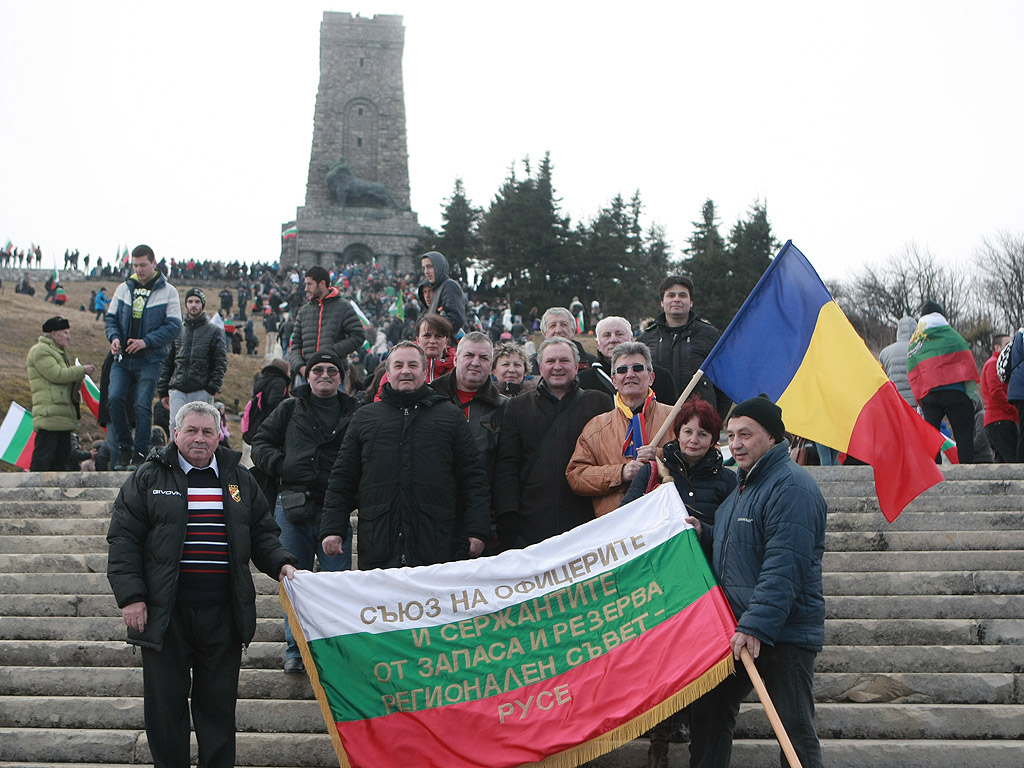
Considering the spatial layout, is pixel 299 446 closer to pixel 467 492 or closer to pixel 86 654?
pixel 467 492

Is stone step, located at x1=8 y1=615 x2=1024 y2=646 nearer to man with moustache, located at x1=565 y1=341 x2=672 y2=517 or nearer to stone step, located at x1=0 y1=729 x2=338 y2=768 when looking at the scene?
stone step, located at x1=0 y1=729 x2=338 y2=768

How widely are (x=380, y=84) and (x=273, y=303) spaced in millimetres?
31110

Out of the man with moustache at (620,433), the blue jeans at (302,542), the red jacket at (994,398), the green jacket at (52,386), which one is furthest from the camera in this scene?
the red jacket at (994,398)

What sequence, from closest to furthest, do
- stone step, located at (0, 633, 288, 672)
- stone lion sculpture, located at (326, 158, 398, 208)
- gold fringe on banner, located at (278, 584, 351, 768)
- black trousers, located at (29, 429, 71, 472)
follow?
gold fringe on banner, located at (278, 584, 351, 768) → stone step, located at (0, 633, 288, 672) → black trousers, located at (29, 429, 71, 472) → stone lion sculpture, located at (326, 158, 398, 208)

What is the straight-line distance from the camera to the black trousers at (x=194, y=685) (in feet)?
13.9

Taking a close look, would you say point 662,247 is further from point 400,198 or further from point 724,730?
point 724,730

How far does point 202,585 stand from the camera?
4.36 meters

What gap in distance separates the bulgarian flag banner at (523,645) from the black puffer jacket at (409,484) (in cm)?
30

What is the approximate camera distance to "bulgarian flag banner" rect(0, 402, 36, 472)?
1128 cm

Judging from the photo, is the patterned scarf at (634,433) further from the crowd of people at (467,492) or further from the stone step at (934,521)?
the stone step at (934,521)

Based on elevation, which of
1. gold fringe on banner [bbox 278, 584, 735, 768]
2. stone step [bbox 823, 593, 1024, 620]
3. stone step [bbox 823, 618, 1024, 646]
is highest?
stone step [bbox 823, 593, 1024, 620]

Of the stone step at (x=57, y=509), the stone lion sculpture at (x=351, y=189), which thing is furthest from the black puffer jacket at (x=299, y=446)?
the stone lion sculpture at (x=351, y=189)

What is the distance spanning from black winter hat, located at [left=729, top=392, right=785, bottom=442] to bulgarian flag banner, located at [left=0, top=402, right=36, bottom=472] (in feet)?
31.2

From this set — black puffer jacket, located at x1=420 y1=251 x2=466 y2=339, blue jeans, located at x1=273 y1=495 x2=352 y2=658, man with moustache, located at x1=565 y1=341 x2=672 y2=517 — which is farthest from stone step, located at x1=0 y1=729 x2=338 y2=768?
black puffer jacket, located at x1=420 y1=251 x2=466 y2=339
